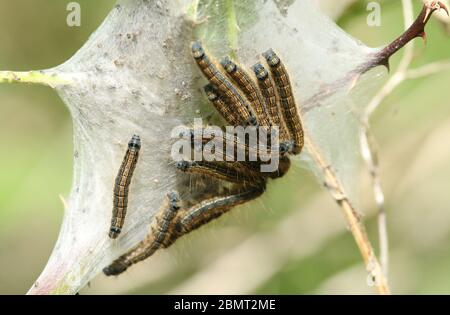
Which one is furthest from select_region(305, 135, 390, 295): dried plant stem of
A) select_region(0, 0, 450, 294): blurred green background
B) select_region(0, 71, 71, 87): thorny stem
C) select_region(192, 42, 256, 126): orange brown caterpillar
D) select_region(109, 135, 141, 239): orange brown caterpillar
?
select_region(0, 71, 71, 87): thorny stem

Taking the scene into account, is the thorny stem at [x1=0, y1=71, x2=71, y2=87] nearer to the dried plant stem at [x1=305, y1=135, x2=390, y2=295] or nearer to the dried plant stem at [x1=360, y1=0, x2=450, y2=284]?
the dried plant stem at [x1=305, y1=135, x2=390, y2=295]

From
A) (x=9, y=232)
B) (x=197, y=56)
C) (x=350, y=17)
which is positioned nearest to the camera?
(x=197, y=56)

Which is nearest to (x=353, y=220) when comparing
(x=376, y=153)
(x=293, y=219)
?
(x=376, y=153)

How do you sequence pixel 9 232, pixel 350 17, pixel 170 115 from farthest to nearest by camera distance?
pixel 9 232 → pixel 350 17 → pixel 170 115

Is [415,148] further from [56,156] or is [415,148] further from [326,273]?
[56,156]

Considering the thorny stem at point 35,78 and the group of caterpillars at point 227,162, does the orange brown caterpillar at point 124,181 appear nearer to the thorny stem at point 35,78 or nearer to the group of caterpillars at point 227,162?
the group of caterpillars at point 227,162

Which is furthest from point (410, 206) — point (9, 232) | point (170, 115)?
point (9, 232)

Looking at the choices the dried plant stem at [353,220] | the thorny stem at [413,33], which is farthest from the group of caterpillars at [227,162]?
the thorny stem at [413,33]
